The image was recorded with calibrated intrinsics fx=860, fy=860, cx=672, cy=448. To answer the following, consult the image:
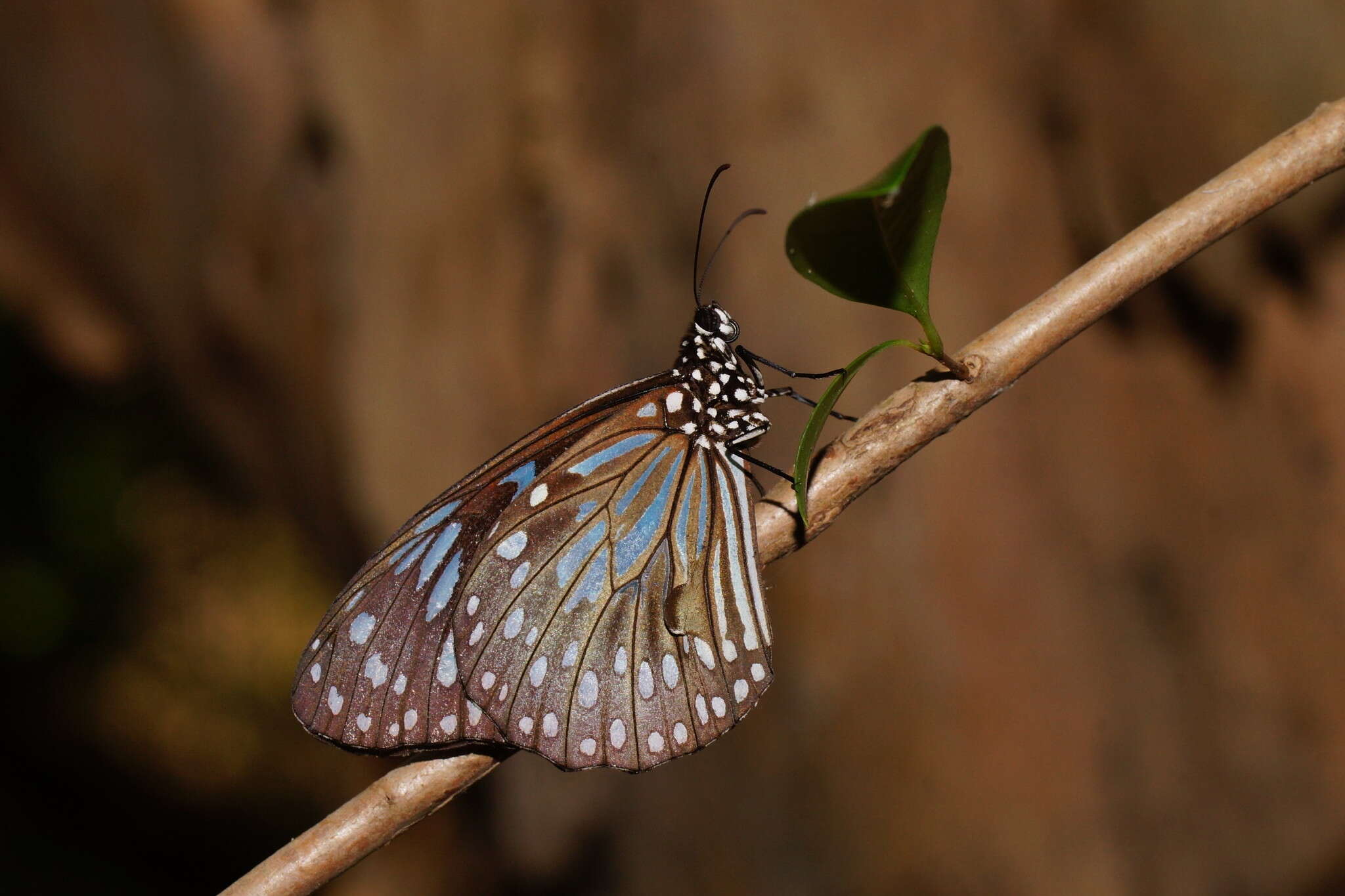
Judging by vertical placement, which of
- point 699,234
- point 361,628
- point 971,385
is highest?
point 699,234

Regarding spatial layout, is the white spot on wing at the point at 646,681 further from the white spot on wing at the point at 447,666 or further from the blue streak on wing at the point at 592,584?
the white spot on wing at the point at 447,666

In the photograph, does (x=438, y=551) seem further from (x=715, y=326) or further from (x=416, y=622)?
(x=715, y=326)

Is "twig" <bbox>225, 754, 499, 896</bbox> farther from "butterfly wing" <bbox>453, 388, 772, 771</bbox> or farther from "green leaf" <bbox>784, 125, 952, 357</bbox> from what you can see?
"green leaf" <bbox>784, 125, 952, 357</bbox>

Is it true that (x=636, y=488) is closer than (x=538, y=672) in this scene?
No

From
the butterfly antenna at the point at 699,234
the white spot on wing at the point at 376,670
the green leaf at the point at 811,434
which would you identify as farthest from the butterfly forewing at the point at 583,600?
the green leaf at the point at 811,434

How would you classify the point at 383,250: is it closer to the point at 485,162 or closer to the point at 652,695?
the point at 485,162

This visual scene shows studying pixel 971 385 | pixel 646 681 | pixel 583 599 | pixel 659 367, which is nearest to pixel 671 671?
pixel 646 681
